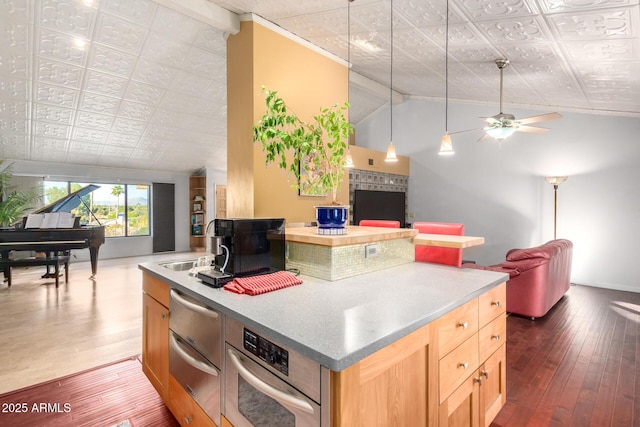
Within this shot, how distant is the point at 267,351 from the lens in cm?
108

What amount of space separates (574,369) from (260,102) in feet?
11.7

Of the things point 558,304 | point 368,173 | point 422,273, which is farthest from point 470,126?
point 422,273

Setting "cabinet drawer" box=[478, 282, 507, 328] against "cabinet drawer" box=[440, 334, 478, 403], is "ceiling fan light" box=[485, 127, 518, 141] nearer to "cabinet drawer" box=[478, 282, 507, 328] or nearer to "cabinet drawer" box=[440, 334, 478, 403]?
"cabinet drawer" box=[478, 282, 507, 328]

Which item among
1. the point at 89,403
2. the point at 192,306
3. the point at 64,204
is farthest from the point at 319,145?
the point at 64,204

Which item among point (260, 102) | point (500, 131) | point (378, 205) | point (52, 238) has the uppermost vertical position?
point (260, 102)

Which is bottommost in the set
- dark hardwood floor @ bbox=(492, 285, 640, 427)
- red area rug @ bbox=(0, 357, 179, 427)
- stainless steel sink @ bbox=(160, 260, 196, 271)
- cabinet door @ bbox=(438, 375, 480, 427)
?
red area rug @ bbox=(0, 357, 179, 427)

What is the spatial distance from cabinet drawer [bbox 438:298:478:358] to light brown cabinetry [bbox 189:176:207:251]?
27.5 feet

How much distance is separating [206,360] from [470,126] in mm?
6699

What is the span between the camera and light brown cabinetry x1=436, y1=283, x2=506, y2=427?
131cm

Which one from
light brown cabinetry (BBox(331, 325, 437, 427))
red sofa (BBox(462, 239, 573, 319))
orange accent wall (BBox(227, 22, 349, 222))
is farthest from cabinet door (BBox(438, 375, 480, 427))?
orange accent wall (BBox(227, 22, 349, 222))

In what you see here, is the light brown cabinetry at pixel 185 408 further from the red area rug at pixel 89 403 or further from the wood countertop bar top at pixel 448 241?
the wood countertop bar top at pixel 448 241

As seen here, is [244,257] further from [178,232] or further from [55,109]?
[178,232]

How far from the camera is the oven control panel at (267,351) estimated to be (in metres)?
A: 1.01

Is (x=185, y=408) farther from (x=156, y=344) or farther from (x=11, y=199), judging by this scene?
(x=11, y=199)
